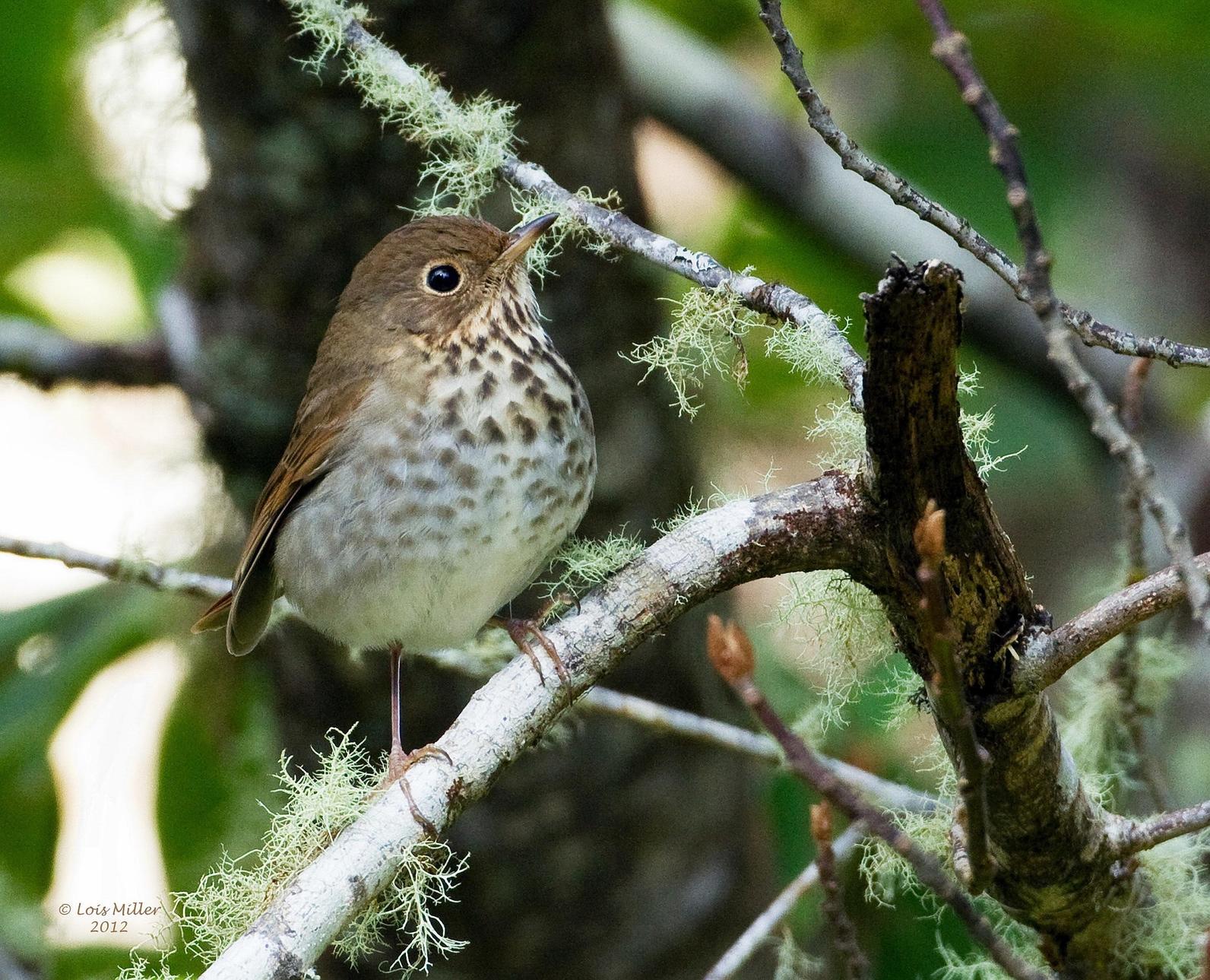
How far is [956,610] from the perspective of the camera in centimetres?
215

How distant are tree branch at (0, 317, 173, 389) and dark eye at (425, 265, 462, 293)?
3.45 feet

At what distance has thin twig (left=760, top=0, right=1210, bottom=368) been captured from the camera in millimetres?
2002

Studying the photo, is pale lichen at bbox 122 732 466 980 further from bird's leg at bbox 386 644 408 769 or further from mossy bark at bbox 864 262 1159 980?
mossy bark at bbox 864 262 1159 980

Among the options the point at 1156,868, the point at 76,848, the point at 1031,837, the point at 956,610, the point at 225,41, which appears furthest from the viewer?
the point at 76,848

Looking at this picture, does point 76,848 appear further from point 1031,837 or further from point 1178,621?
point 1178,621

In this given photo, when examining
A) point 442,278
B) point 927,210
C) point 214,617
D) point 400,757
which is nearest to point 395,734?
point 400,757

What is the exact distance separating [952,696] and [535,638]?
755 millimetres

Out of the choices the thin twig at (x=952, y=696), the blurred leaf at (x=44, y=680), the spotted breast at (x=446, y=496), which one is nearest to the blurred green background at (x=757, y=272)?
the blurred leaf at (x=44, y=680)

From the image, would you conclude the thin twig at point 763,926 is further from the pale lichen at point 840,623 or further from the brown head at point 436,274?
the brown head at point 436,274

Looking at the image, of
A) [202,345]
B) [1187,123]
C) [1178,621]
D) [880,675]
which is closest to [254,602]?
[202,345]

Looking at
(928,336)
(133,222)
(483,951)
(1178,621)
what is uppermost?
(133,222)

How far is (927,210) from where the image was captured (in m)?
2.02

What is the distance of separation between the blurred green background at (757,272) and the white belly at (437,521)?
101 cm

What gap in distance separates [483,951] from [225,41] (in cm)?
252
